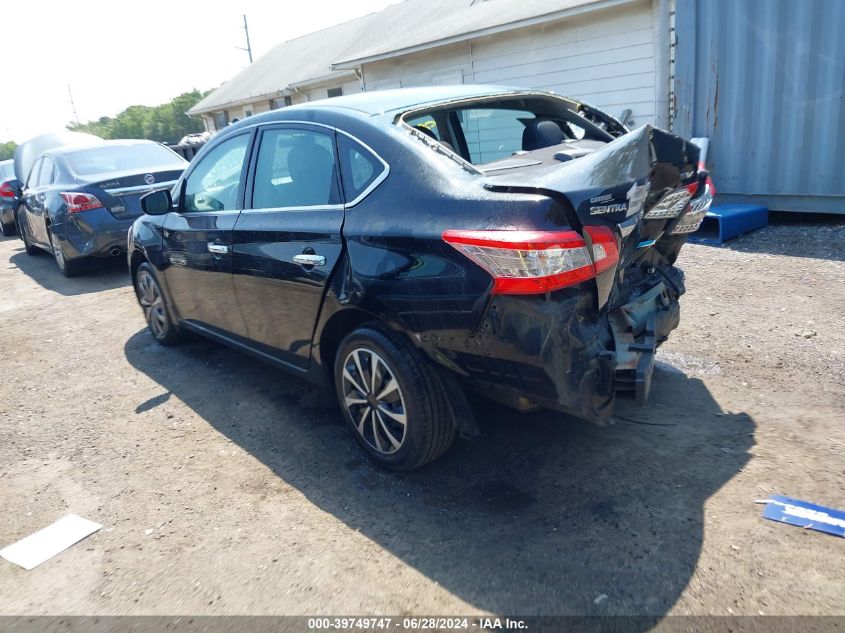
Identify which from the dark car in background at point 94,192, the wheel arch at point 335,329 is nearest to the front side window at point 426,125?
the wheel arch at point 335,329

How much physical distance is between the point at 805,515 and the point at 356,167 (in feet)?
8.32

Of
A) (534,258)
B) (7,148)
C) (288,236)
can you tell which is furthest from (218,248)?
(7,148)

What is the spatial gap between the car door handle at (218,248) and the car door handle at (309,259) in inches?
31.5

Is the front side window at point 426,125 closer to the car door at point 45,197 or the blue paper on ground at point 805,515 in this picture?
the blue paper on ground at point 805,515

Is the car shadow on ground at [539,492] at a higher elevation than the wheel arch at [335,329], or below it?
below

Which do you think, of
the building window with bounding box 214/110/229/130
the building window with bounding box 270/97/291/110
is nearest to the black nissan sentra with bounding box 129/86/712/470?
the building window with bounding box 270/97/291/110

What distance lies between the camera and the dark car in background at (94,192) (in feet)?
25.5

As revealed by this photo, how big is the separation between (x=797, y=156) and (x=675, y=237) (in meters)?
4.84

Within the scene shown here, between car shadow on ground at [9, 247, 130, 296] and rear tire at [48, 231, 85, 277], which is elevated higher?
rear tire at [48, 231, 85, 277]

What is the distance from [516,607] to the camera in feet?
7.86

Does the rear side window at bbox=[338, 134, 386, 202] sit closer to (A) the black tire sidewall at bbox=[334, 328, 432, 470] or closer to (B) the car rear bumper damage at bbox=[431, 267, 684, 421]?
(A) the black tire sidewall at bbox=[334, 328, 432, 470]

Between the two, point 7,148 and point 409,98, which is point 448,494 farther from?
point 7,148

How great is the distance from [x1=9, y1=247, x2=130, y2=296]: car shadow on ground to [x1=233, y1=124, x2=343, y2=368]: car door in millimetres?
4883

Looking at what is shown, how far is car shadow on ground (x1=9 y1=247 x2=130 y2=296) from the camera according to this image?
810 cm
